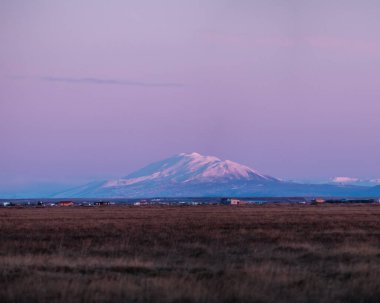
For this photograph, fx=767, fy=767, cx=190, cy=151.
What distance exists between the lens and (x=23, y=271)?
66.6ft

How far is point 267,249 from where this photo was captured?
1125 inches

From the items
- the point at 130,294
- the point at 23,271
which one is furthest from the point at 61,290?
the point at 23,271

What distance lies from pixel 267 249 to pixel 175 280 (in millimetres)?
11062

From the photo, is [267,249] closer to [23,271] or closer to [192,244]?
[192,244]

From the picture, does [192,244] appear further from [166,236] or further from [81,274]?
[81,274]

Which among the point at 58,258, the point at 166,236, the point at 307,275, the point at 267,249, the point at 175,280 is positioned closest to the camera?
the point at 175,280

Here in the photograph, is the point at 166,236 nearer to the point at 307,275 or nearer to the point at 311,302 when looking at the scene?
the point at 307,275

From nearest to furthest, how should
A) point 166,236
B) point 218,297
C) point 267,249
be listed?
1. point 218,297
2. point 267,249
3. point 166,236

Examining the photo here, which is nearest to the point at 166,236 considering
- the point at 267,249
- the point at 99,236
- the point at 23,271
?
Answer: the point at 99,236

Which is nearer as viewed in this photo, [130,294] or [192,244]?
[130,294]

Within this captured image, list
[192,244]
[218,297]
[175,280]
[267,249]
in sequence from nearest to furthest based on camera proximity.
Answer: [218,297], [175,280], [267,249], [192,244]

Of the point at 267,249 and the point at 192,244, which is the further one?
the point at 192,244

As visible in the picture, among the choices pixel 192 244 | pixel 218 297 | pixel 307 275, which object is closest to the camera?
pixel 218 297

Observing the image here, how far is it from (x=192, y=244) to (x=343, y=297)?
48.4 ft
